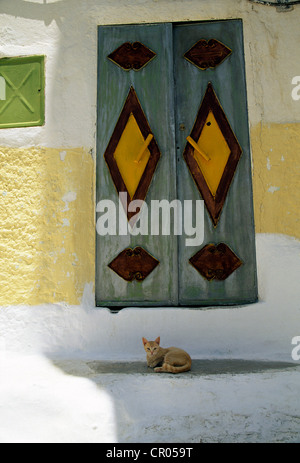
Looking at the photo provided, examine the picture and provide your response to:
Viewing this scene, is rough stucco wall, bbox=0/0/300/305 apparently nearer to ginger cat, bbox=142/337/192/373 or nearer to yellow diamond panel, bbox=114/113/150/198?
yellow diamond panel, bbox=114/113/150/198

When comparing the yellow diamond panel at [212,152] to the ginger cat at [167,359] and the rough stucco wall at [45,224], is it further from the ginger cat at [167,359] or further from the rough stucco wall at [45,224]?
the ginger cat at [167,359]

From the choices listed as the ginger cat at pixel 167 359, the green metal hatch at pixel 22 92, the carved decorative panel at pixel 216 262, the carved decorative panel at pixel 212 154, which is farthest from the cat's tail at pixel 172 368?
the green metal hatch at pixel 22 92

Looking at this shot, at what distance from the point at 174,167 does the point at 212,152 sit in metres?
0.31

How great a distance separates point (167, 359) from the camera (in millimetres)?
2902

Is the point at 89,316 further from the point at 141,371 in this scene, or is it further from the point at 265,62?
the point at 265,62

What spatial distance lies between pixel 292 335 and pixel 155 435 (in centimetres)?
142

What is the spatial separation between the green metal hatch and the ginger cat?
1.93 metres

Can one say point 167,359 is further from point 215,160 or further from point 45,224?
point 215,160

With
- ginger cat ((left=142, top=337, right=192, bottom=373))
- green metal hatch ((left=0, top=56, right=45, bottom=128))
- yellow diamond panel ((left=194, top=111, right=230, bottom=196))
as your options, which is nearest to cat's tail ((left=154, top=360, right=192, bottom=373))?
ginger cat ((left=142, top=337, right=192, bottom=373))

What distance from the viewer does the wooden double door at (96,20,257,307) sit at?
355 centimetres

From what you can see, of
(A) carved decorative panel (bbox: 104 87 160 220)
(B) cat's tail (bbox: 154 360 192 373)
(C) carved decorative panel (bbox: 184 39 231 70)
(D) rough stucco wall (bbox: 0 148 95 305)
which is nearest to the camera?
(B) cat's tail (bbox: 154 360 192 373)

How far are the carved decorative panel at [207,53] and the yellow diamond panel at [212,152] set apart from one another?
418 millimetres

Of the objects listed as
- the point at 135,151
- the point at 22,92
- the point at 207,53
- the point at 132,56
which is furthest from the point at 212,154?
the point at 22,92

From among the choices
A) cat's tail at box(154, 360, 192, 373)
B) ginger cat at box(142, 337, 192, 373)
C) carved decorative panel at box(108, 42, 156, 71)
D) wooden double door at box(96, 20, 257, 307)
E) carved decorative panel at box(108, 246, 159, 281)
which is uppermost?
carved decorative panel at box(108, 42, 156, 71)
